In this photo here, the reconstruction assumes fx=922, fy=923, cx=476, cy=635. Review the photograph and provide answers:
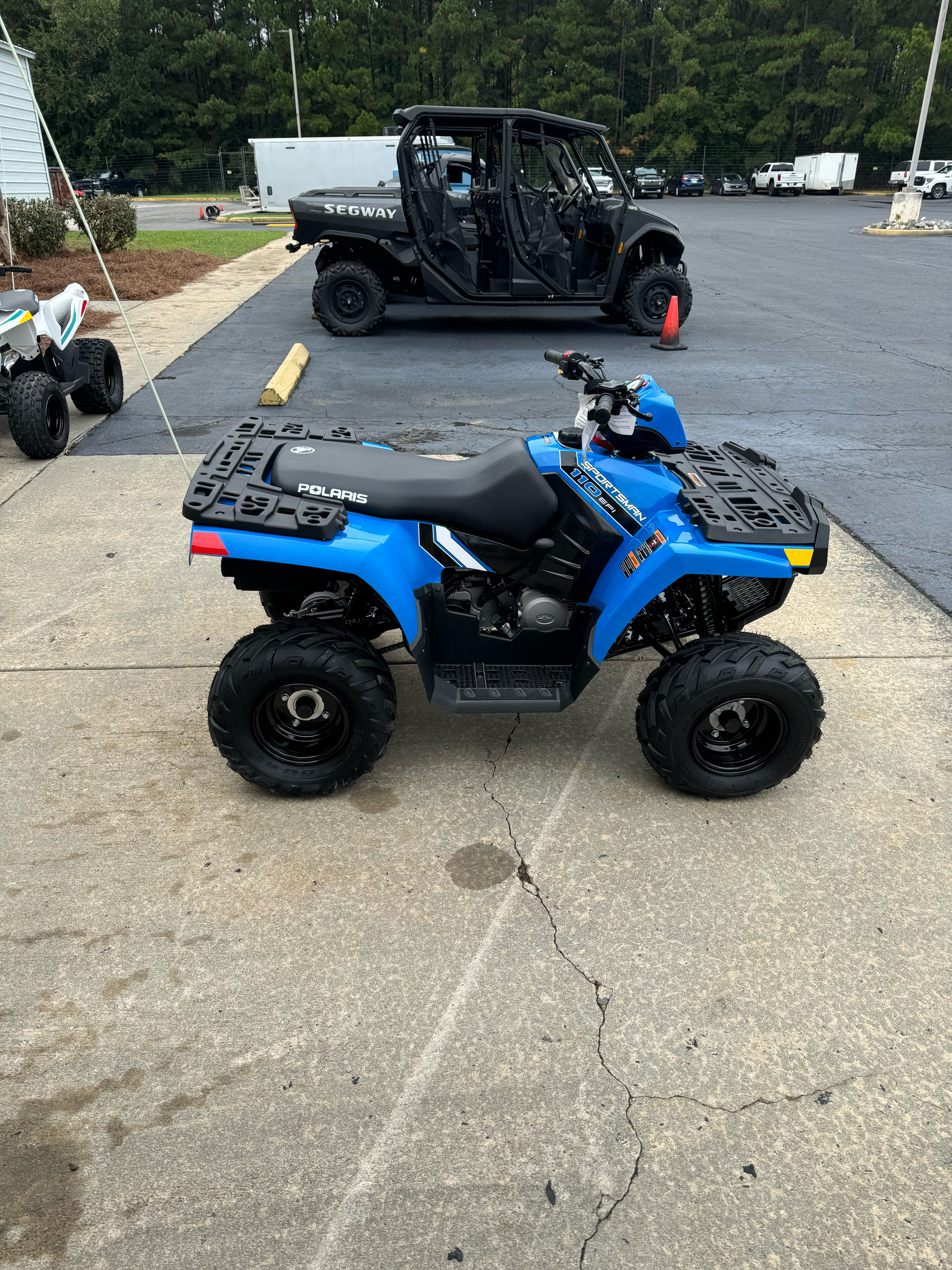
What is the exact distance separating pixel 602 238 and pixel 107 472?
706 centimetres

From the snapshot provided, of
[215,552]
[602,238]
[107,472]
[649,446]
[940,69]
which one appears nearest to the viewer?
[215,552]

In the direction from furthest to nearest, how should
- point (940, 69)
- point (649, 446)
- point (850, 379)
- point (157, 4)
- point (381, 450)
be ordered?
point (157, 4)
point (940, 69)
point (850, 379)
point (381, 450)
point (649, 446)

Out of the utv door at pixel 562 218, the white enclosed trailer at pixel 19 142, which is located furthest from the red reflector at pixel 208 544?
the white enclosed trailer at pixel 19 142

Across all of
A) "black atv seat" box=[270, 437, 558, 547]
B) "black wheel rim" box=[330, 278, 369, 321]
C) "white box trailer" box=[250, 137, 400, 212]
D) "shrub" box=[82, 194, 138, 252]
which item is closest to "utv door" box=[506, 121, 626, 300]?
"black wheel rim" box=[330, 278, 369, 321]

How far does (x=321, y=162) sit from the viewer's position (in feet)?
106

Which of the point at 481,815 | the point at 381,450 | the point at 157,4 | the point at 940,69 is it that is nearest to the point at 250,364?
the point at 381,450

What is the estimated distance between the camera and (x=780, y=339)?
11016 mm

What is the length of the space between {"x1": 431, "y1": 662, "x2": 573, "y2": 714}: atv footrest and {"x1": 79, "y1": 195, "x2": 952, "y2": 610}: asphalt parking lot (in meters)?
2.56

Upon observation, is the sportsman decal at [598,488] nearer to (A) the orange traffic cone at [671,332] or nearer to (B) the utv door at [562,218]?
(A) the orange traffic cone at [671,332]

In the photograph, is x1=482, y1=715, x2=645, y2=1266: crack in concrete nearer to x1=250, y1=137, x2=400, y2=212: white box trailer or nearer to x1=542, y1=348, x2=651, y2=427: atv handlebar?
x1=542, y1=348, x2=651, y2=427: atv handlebar

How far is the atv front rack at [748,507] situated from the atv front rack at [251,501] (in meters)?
1.21

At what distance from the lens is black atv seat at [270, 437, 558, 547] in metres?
3.15

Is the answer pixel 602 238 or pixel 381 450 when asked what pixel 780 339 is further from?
pixel 381 450

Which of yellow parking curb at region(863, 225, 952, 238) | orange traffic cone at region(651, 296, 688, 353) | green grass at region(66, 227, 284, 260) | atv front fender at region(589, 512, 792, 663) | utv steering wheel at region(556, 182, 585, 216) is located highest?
utv steering wheel at region(556, 182, 585, 216)
